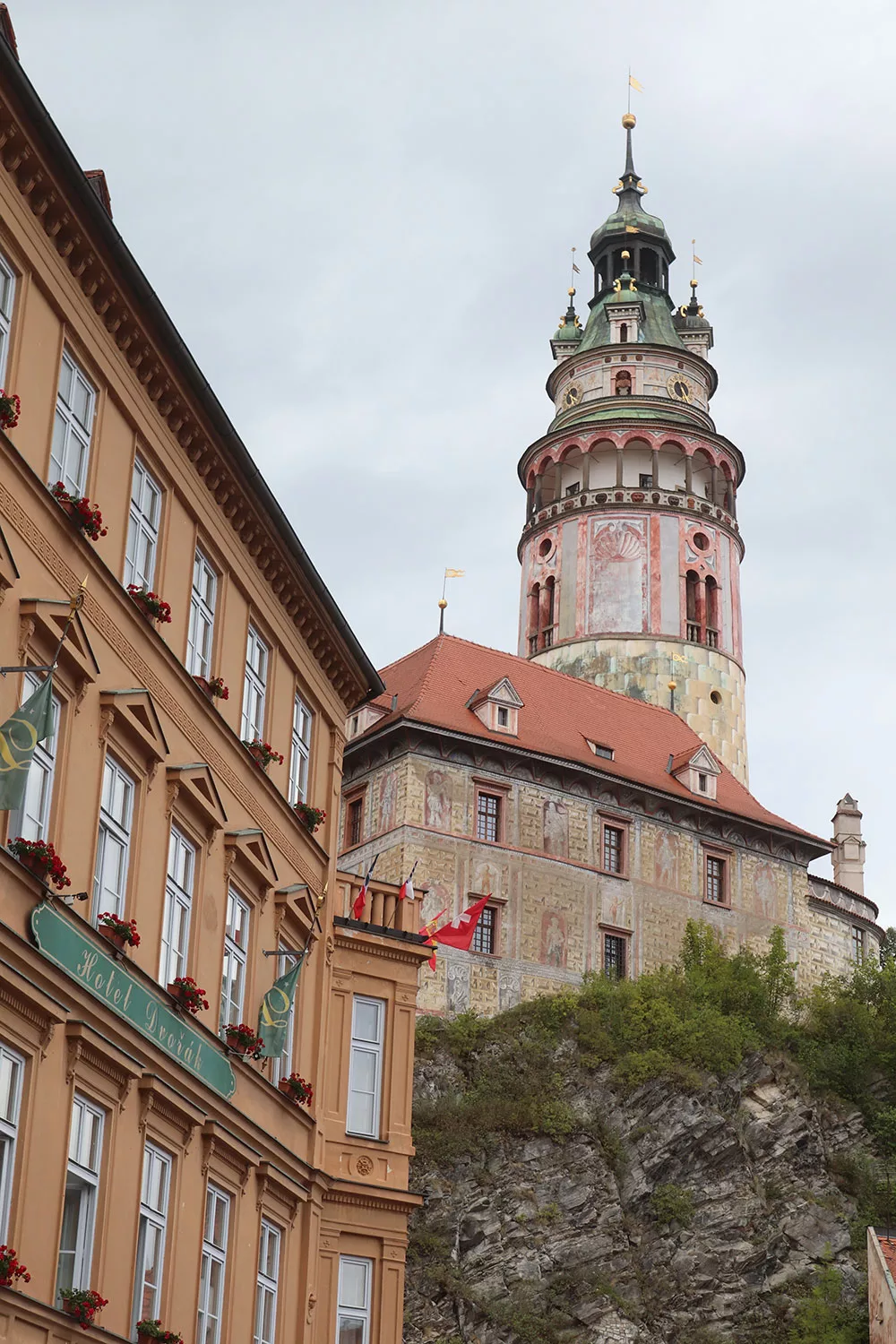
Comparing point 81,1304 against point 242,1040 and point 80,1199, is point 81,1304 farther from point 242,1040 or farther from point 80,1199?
point 242,1040

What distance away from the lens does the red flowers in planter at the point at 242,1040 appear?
68.0 feet

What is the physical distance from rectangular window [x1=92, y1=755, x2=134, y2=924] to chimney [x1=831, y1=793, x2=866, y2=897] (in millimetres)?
52315

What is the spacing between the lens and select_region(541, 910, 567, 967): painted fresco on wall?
47688 millimetres

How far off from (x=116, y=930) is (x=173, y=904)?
223cm

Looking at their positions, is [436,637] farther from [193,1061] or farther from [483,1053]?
[193,1061]

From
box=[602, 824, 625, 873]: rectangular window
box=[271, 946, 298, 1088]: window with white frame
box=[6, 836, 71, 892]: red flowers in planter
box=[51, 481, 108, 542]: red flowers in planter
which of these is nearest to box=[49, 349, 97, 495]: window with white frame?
box=[51, 481, 108, 542]: red flowers in planter

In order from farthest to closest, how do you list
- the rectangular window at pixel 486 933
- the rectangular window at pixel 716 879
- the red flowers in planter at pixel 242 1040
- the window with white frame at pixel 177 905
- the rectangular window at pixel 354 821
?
the rectangular window at pixel 716 879, the rectangular window at pixel 354 821, the rectangular window at pixel 486 933, the red flowers in planter at pixel 242 1040, the window with white frame at pixel 177 905

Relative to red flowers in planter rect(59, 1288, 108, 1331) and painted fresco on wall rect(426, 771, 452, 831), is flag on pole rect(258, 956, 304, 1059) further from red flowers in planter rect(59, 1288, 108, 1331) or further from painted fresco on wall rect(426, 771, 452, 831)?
painted fresco on wall rect(426, 771, 452, 831)

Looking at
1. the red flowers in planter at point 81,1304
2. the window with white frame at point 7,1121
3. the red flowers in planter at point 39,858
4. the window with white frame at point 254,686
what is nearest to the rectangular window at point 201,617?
the window with white frame at point 254,686

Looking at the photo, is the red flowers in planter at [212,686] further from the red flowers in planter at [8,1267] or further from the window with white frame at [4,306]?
the red flowers in planter at [8,1267]

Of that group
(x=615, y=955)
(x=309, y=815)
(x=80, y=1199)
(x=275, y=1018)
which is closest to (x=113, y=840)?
(x=80, y=1199)

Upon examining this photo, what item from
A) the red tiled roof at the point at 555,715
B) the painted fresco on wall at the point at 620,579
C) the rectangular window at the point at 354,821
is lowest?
the rectangular window at the point at 354,821

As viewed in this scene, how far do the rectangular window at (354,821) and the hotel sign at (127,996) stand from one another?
1094 inches

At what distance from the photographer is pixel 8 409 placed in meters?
15.8
